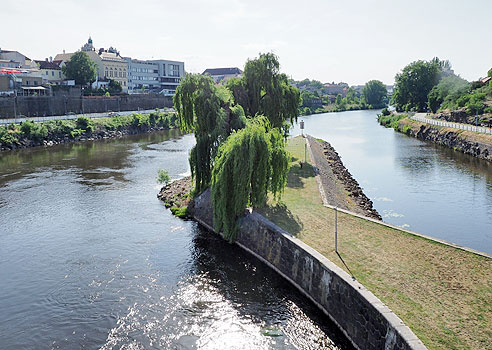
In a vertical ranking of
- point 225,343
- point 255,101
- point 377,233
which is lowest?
point 225,343

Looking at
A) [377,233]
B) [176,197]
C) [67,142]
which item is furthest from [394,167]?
[67,142]

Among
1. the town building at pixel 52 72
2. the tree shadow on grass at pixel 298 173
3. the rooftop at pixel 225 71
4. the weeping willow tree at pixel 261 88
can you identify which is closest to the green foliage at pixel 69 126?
the town building at pixel 52 72

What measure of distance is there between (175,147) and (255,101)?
1020 inches

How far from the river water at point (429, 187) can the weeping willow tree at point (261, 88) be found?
32.3 ft

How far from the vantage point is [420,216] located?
2647cm

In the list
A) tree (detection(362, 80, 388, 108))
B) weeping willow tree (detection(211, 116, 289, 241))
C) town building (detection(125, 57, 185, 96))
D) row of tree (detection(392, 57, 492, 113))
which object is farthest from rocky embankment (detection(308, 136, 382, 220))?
tree (detection(362, 80, 388, 108))

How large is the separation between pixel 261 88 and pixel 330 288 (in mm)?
23315

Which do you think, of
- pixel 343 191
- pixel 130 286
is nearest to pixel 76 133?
pixel 343 191

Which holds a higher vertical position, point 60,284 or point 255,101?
point 255,101

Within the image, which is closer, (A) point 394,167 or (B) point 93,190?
(B) point 93,190

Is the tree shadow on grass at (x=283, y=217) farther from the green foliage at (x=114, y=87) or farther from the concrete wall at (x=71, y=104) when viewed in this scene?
the green foliage at (x=114, y=87)

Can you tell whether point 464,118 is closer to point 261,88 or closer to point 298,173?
point 261,88

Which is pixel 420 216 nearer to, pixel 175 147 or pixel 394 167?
pixel 394 167

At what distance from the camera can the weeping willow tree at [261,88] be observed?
3462 centimetres
